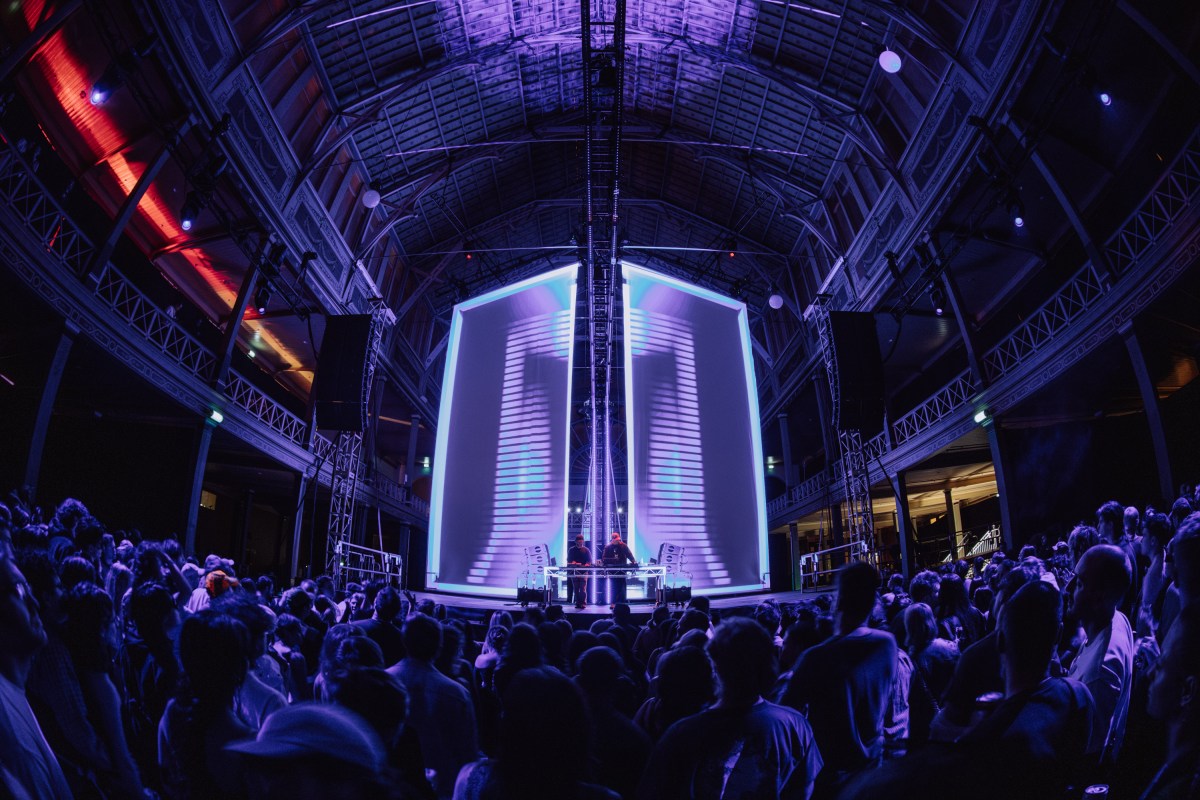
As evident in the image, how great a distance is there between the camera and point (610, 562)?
11453mm

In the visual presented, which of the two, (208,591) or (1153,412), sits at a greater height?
(1153,412)

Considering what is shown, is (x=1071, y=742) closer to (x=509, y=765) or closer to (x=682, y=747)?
(x=682, y=747)

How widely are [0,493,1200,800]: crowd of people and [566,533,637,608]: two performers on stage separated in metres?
7.80

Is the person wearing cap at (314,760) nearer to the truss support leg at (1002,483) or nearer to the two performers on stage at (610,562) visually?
the two performers on stage at (610,562)

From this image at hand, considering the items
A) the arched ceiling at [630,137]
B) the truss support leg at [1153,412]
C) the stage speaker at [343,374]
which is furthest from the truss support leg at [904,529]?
the stage speaker at [343,374]

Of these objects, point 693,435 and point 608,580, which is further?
point 693,435

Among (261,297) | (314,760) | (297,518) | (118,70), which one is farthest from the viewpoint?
(297,518)

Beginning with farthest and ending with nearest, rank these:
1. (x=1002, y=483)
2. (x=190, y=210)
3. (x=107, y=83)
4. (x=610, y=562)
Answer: (x=1002, y=483)
(x=610, y=562)
(x=190, y=210)
(x=107, y=83)

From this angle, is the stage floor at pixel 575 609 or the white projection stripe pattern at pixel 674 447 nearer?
the stage floor at pixel 575 609

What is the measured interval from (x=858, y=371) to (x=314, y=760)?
13.9m

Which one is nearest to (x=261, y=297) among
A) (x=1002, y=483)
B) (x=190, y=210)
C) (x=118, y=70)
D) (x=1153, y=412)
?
(x=190, y=210)

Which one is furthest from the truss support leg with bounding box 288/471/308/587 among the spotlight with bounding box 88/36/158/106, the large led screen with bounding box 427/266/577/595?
the spotlight with bounding box 88/36/158/106

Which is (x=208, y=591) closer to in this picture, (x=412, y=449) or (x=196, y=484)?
(x=196, y=484)

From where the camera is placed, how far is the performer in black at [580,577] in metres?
11.0
